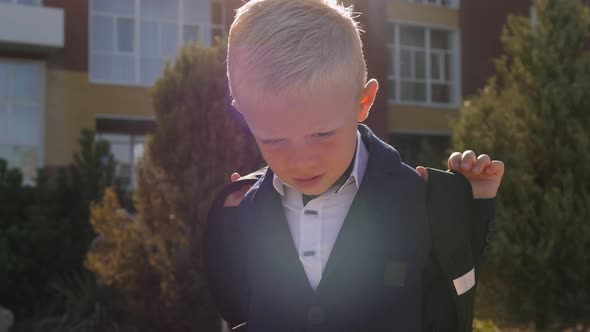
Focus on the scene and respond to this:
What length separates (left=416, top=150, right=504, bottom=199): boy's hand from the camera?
1549 millimetres

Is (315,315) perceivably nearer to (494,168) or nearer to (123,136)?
(494,168)

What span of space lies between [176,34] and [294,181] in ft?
59.1

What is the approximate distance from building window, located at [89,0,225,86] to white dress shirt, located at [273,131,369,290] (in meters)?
16.7

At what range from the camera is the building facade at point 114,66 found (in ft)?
55.5

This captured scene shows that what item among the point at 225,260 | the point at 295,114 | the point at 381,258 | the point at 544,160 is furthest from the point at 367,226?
the point at 544,160

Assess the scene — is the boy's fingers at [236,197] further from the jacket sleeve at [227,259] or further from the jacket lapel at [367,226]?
the jacket lapel at [367,226]

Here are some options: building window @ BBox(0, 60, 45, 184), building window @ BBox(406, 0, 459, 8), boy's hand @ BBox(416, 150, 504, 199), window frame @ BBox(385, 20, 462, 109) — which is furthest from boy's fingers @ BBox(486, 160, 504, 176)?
building window @ BBox(406, 0, 459, 8)

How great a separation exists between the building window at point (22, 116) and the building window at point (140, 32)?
1.54 metres

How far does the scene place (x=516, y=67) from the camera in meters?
5.51

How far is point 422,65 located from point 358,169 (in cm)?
2096

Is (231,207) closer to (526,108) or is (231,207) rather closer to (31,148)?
(526,108)

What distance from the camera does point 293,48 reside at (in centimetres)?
132

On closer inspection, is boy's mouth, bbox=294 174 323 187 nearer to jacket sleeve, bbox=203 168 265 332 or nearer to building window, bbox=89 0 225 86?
jacket sleeve, bbox=203 168 265 332

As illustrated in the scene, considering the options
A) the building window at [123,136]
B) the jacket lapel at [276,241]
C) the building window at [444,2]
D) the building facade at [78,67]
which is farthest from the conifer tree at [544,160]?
the building window at [444,2]
